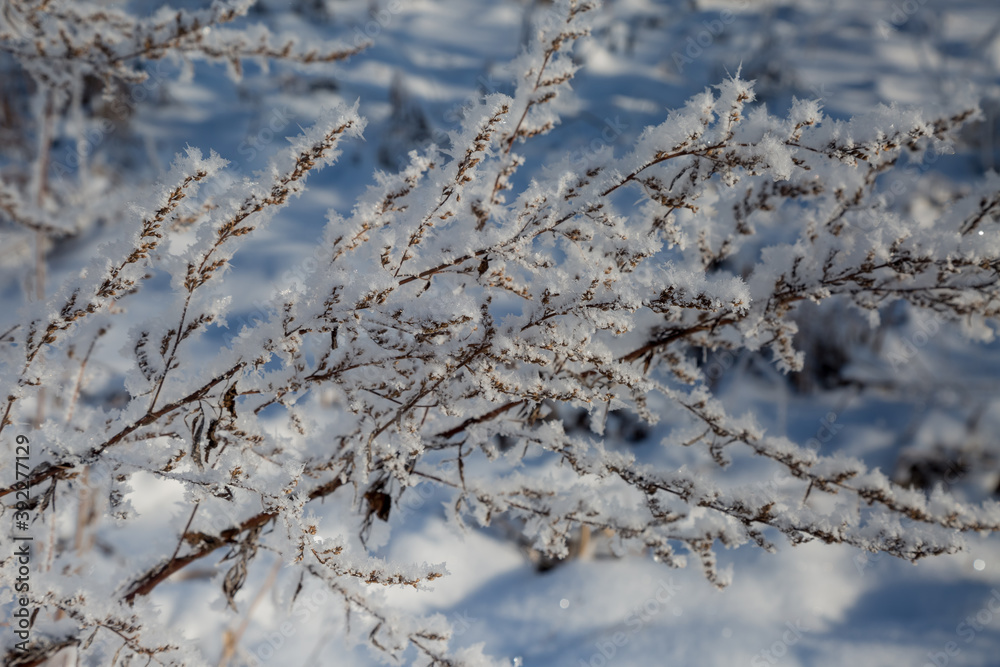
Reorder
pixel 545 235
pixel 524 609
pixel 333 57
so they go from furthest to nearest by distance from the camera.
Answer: pixel 524 609
pixel 333 57
pixel 545 235

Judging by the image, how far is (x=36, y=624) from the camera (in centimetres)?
100

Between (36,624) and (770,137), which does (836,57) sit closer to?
(770,137)

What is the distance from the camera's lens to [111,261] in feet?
2.53

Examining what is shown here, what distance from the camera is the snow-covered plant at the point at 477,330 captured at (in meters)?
0.81

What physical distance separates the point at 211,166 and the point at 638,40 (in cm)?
578

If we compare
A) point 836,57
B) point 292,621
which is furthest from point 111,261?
point 836,57

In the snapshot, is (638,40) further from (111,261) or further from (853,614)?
(111,261)

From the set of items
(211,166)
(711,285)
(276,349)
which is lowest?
(276,349)

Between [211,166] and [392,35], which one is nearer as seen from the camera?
[211,166]

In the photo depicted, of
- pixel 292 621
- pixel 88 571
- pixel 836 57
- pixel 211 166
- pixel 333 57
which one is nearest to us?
pixel 211 166

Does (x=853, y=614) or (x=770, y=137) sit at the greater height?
(x=770, y=137)

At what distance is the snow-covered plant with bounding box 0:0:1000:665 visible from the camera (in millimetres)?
810

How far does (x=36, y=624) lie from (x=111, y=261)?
73 centimetres

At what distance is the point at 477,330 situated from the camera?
0.93 m
